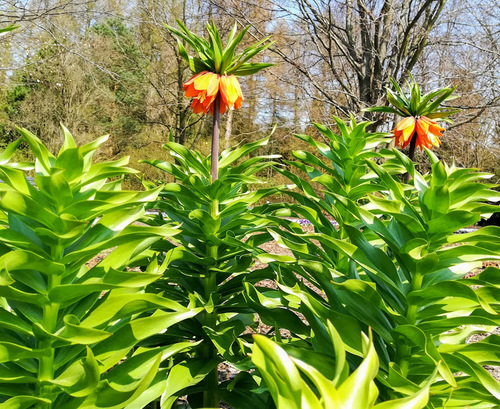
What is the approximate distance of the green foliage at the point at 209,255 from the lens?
5.55ft

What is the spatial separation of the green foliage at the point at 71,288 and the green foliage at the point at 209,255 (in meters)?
0.59

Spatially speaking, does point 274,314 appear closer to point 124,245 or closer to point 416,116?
point 124,245

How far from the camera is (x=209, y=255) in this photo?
1.85m

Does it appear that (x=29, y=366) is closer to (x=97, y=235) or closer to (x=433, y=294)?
(x=97, y=235)

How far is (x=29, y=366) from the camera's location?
101 centimetres

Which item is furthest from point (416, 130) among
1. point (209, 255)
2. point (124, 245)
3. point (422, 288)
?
point (124, 245)

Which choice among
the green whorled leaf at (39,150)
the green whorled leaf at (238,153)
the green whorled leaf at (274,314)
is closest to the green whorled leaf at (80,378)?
the green whorled leaf at (39,150)

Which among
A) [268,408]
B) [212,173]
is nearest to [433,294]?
[268,408]

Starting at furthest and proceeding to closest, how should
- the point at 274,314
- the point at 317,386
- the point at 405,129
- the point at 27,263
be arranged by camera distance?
1. the point at 405,129
2. the point at 274,314
3. the point at 27,263
4. the point at 317,386

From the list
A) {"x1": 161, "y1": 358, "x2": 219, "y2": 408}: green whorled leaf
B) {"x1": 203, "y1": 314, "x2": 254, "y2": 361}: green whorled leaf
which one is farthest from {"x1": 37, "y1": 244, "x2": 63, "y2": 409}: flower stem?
{"x1": 203, "y1": 314, "x2": 254, "y2": 361}: green whorled leaf

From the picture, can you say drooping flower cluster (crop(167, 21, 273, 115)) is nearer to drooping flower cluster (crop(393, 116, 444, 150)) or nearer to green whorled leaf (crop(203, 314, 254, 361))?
drooping flower cluster (crop(393, 116, 444, 150))

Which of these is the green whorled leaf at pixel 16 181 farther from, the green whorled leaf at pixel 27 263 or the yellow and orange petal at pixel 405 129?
the yellow and orange petal at pixel 405 129

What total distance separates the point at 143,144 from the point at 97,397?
19926 mm

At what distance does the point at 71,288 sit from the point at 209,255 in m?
0.95
